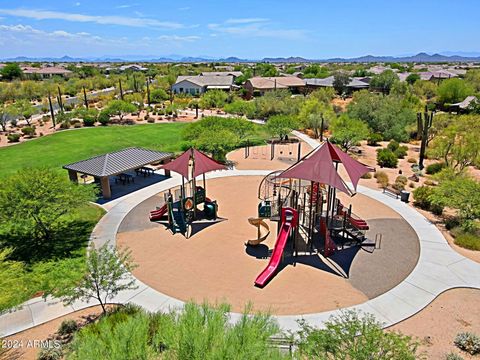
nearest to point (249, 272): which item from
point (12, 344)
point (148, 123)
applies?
point (12, 344)

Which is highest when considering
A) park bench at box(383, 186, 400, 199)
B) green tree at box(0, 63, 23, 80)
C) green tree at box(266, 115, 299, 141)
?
green tree at box(0, 63, 23, 80)

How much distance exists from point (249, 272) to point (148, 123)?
5158 cm

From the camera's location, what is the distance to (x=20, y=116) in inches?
2576

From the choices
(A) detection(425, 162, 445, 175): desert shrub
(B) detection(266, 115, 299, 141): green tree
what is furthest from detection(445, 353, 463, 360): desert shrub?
(B) detection(266, 115, 299, 141): green tree

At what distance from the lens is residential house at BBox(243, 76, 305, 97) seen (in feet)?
307

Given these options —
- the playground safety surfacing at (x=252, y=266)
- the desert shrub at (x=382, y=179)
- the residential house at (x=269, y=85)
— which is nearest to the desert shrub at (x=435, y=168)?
the desert shrub at (x=382, y=179)

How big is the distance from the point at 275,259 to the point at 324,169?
18.8 feet

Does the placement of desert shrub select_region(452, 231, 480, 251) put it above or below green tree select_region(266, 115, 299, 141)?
below

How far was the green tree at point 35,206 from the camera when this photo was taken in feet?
62.0

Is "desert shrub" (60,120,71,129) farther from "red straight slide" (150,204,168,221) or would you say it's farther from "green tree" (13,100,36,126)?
"red straight slide" (150,204,168,221)

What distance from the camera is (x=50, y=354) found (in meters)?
12.3

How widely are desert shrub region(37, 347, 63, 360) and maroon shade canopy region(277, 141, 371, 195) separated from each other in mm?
13319

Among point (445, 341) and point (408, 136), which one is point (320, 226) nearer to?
point (445, 341)

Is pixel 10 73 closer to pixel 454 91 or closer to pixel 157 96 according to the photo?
pixel 157 96
